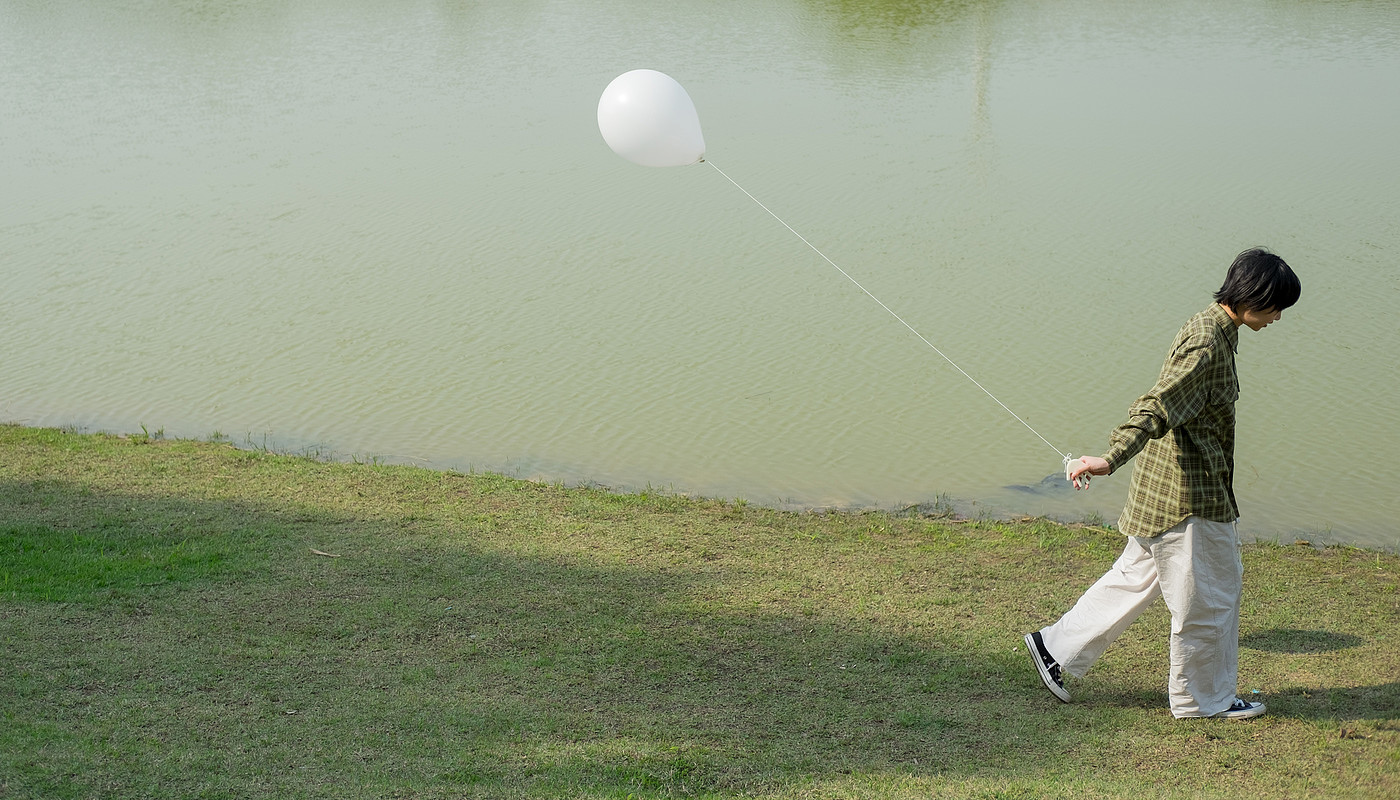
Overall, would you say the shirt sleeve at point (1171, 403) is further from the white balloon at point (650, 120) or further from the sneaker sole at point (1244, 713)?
the white balloon at point (650, 120)

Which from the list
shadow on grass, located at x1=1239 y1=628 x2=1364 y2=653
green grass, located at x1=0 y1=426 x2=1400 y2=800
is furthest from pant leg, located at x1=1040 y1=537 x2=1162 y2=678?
shadow on grass, located at x1=1239 y1=628 x2=1364 y2=653

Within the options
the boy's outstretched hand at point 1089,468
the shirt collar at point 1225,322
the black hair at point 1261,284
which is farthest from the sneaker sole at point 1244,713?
the black hair at point 1261,284

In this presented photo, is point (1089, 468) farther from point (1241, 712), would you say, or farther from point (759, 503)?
point (759, 503)

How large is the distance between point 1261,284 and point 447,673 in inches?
112

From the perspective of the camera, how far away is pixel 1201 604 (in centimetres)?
388

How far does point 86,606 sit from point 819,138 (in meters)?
10.9

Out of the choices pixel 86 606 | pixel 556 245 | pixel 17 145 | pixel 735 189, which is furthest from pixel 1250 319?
pixel 17 145

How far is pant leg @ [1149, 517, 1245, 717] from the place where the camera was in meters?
3.87

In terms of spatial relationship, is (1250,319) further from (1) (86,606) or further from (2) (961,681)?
(1) (86,606)

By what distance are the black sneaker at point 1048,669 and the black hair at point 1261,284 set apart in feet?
4.23

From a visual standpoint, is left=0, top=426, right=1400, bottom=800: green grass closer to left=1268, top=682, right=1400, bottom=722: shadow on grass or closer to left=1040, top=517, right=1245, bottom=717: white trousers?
left=1268, top=682, right=1400, bottom=722: shadow on grass

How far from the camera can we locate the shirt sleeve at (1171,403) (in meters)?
3.73

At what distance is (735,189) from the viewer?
12703 millimetres

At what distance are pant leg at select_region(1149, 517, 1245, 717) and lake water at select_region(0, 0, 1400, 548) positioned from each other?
110 inches
